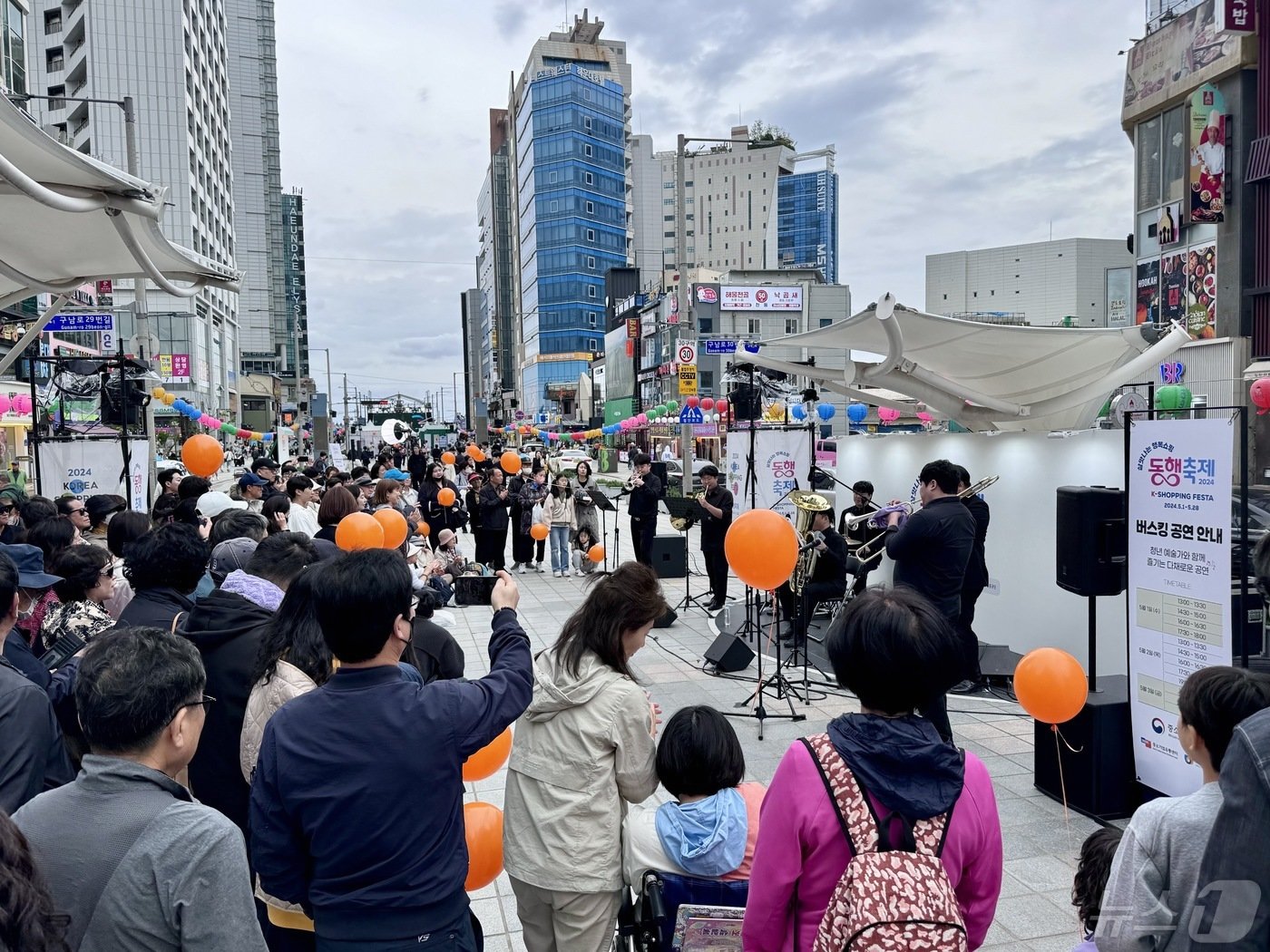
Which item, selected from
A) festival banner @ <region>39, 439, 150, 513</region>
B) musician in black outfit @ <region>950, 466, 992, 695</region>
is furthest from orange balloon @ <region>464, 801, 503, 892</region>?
festival banner @ <region>39, 439, 150, 513</region>

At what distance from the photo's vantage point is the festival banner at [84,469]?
33.4ft

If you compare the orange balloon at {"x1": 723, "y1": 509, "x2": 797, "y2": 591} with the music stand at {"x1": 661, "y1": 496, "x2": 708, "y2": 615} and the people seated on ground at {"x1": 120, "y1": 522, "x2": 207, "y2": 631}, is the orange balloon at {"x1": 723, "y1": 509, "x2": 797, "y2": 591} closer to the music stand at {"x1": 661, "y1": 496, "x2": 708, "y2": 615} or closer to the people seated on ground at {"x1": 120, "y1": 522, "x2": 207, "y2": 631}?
the people seated on ground at {"x1": 120, "y1": 522, "x2": 207, "y2": 631}

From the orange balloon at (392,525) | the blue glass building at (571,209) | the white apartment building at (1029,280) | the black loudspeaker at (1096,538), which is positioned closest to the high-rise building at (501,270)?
the blue glass building at (571,209)

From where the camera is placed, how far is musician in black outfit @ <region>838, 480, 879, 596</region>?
9.70 m

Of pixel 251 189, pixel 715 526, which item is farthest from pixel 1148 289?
pixel 251 189

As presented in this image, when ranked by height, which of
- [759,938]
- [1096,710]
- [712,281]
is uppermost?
[712,281]

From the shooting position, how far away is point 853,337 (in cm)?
854

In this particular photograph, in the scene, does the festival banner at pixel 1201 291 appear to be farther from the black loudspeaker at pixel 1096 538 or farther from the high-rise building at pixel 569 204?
the high-rise building at pixel 569 204

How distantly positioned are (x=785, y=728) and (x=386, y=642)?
528 cm

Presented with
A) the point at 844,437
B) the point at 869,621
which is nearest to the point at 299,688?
the point at 869,621

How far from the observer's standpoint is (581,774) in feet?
9.00

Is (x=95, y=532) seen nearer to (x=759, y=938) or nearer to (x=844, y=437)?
(x=759, y=938)

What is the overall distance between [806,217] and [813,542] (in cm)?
13708

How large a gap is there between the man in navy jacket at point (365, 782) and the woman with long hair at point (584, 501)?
11757 mm
